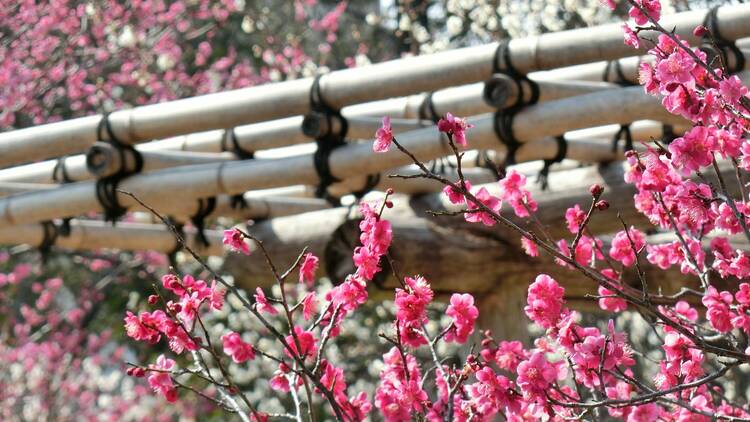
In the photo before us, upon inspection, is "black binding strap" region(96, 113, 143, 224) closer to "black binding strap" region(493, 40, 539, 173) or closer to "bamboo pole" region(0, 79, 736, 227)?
"bamboo pole" region(0, 79, 736, 227)

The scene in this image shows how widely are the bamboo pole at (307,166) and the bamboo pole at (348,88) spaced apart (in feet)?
0.51

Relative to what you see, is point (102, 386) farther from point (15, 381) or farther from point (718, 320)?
point (718, 320)

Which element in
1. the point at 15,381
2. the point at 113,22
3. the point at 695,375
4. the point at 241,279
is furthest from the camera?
the point at 15,381

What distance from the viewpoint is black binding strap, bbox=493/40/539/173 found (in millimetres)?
3580

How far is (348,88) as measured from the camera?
3.78 metres

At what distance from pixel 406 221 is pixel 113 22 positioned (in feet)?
16.6

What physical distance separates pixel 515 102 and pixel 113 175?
166 cm

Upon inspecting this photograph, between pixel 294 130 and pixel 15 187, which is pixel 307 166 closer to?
pixel 294 130

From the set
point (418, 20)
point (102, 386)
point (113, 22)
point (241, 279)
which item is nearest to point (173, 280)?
point (241, 279)

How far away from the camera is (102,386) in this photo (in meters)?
11.5

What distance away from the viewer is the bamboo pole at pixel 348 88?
3.33m

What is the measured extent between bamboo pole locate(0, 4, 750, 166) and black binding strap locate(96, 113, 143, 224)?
0.10 ft

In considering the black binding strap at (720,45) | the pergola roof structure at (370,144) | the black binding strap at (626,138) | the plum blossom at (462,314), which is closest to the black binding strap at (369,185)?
the pergola roof structure at (370,144)

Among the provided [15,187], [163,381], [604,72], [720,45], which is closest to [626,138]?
[604,72]
